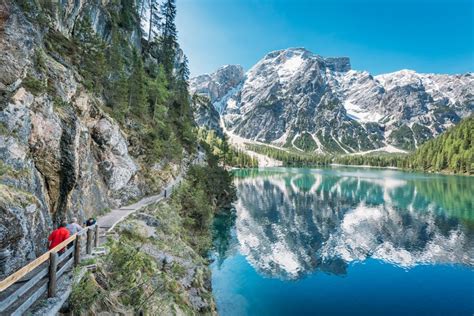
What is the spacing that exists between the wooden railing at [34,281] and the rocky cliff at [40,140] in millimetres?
1498

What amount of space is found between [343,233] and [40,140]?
44.9m

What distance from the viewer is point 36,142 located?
16.6m

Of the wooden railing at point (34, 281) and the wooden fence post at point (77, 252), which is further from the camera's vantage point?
the wooden fence post at point (77, 252)

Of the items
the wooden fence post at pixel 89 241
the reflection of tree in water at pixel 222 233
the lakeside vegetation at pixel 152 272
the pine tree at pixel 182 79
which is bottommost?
the reflection of tree in water at pixel 222 233

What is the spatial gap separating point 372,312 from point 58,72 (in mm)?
31194

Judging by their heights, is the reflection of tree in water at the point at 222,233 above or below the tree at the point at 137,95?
below

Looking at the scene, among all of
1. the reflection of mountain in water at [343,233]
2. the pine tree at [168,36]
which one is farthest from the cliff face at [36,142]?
the pine tree at [168,36]

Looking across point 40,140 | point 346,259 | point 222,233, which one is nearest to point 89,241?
point 40,140

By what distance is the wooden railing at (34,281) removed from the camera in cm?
755

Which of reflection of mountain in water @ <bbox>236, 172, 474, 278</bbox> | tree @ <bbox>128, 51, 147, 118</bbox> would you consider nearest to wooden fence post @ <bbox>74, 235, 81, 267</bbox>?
reflection of mountain in water @ <bbox>236, 172, 474, 278</bbox>

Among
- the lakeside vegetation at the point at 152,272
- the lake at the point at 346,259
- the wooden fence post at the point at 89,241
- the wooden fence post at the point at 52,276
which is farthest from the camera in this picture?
the lake at the point at 346,259

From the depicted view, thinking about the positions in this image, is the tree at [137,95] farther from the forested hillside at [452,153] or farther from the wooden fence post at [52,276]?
the forested hillside at [452,153]

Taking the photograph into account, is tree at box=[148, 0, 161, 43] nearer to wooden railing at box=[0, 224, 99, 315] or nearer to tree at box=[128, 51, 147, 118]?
tree at box=[128, 51, 147, 118]

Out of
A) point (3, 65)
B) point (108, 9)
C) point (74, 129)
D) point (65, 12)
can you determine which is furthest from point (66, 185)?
point (108, 9)
